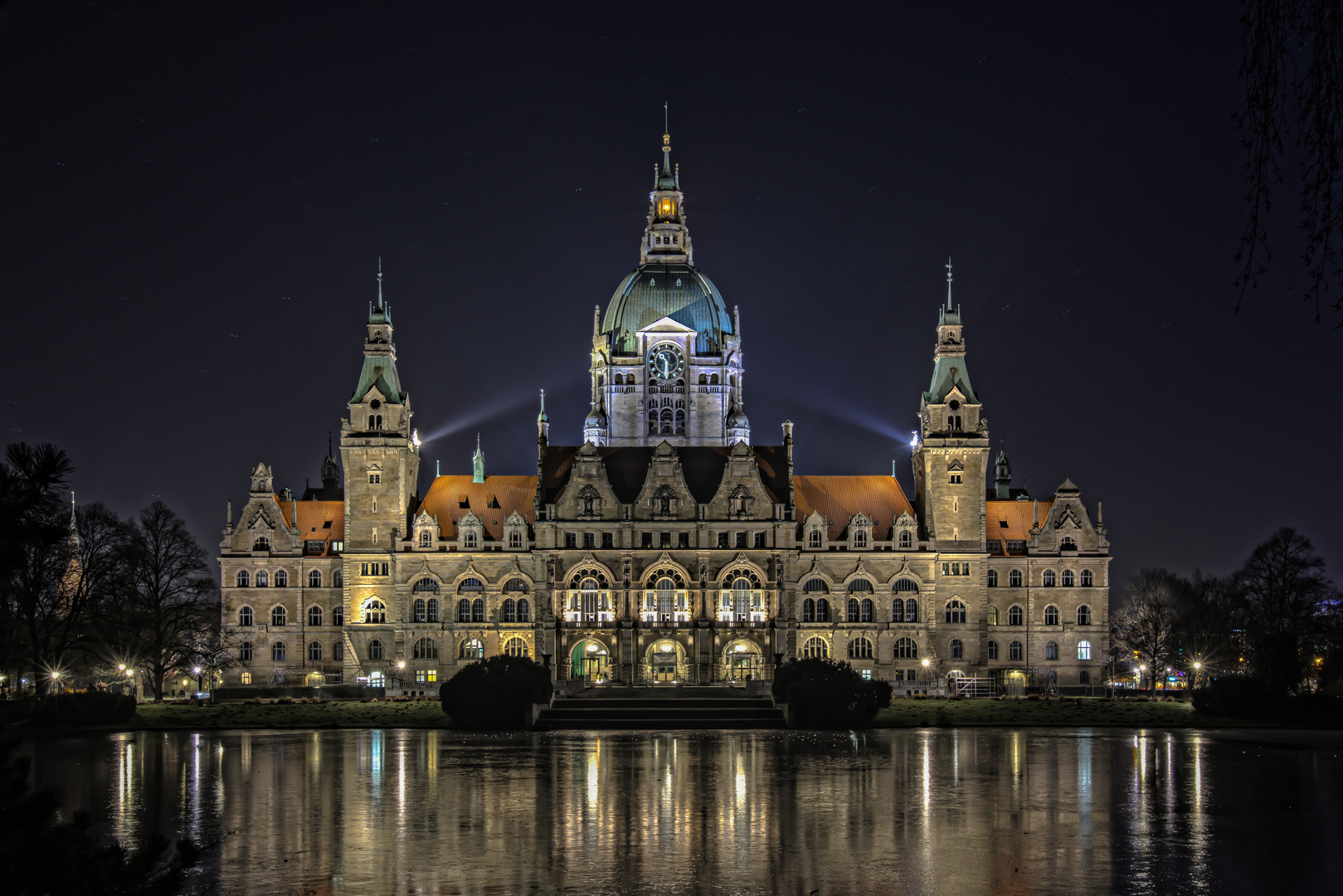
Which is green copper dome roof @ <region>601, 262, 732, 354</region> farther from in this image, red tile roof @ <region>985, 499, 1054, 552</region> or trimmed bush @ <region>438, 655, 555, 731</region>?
trimmed bush @ <region>438, 655, 555, 731</region>

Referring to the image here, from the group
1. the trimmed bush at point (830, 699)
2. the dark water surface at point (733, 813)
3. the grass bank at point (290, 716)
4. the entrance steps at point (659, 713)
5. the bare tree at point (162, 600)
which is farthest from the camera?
the bare tree at point (162, 600)

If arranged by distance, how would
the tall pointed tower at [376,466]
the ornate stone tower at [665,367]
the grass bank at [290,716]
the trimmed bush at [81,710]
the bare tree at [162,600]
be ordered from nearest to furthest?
the trimmed bush at [81,710]
the grass bank at [290,716]
the bare tree at [162,600]
the tall pointed tower at [376,466]
the ornate stone tower at [665,367]

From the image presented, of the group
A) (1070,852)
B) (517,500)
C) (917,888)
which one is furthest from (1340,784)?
(517,500)

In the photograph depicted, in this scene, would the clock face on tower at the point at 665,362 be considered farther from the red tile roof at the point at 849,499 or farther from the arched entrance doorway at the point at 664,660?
the arched entrance doorway at the point at 664,660

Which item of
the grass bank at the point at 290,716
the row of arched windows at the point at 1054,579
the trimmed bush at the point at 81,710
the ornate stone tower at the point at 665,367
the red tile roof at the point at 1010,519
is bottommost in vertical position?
the grass bank at the point at 290,716

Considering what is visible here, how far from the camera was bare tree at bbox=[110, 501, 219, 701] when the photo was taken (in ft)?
297

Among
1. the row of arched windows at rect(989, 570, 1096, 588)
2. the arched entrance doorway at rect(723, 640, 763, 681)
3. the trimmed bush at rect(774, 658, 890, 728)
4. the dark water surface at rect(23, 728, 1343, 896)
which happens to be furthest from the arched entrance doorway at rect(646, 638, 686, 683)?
the dark water surface at rect(23, 728, 1343, 896)

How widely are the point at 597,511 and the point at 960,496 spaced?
27.7 metres

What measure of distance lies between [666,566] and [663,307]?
127 ft

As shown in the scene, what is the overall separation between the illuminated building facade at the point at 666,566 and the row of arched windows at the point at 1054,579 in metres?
0.25

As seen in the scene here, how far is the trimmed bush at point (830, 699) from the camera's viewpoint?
66875mm

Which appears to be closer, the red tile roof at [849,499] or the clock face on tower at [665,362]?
the red tile roof at [849,499]

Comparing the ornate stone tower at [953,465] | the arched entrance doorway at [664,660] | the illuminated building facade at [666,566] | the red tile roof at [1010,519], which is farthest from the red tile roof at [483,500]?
the red tile roof at [1010,519]

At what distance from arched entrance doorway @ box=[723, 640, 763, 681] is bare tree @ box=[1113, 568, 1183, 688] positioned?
29196mm
